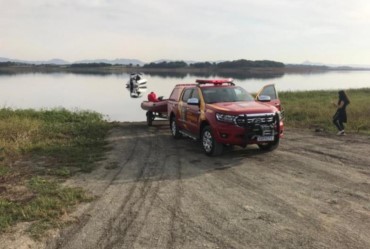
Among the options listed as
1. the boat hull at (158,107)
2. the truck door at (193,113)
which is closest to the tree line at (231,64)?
the boat hull at (158,107)

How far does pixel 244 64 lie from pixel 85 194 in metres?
89.7

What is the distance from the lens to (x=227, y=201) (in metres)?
6.89

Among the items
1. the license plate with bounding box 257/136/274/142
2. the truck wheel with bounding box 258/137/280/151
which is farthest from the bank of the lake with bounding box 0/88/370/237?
the truck wheel with bounding box 258/137/280/151

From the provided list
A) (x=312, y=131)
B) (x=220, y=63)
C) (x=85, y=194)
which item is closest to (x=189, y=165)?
(x=85, y=194)

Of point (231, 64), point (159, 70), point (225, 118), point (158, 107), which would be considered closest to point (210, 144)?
point (225, 118)

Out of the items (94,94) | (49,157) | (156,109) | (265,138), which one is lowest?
(94,94)

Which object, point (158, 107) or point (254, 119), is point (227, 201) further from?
point (158, 107)

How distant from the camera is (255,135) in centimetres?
1027

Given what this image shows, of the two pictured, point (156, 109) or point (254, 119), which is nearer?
point (254, 119)

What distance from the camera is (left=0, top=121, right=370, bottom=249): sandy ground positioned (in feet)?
17.5

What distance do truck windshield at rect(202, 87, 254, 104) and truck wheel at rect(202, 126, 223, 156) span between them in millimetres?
954

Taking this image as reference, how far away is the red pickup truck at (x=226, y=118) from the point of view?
1023 cm

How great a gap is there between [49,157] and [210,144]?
4304mm

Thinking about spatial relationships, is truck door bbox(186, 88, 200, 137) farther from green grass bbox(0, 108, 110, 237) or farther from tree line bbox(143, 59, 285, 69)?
tree line bbox(143, 59, 285, 69)
